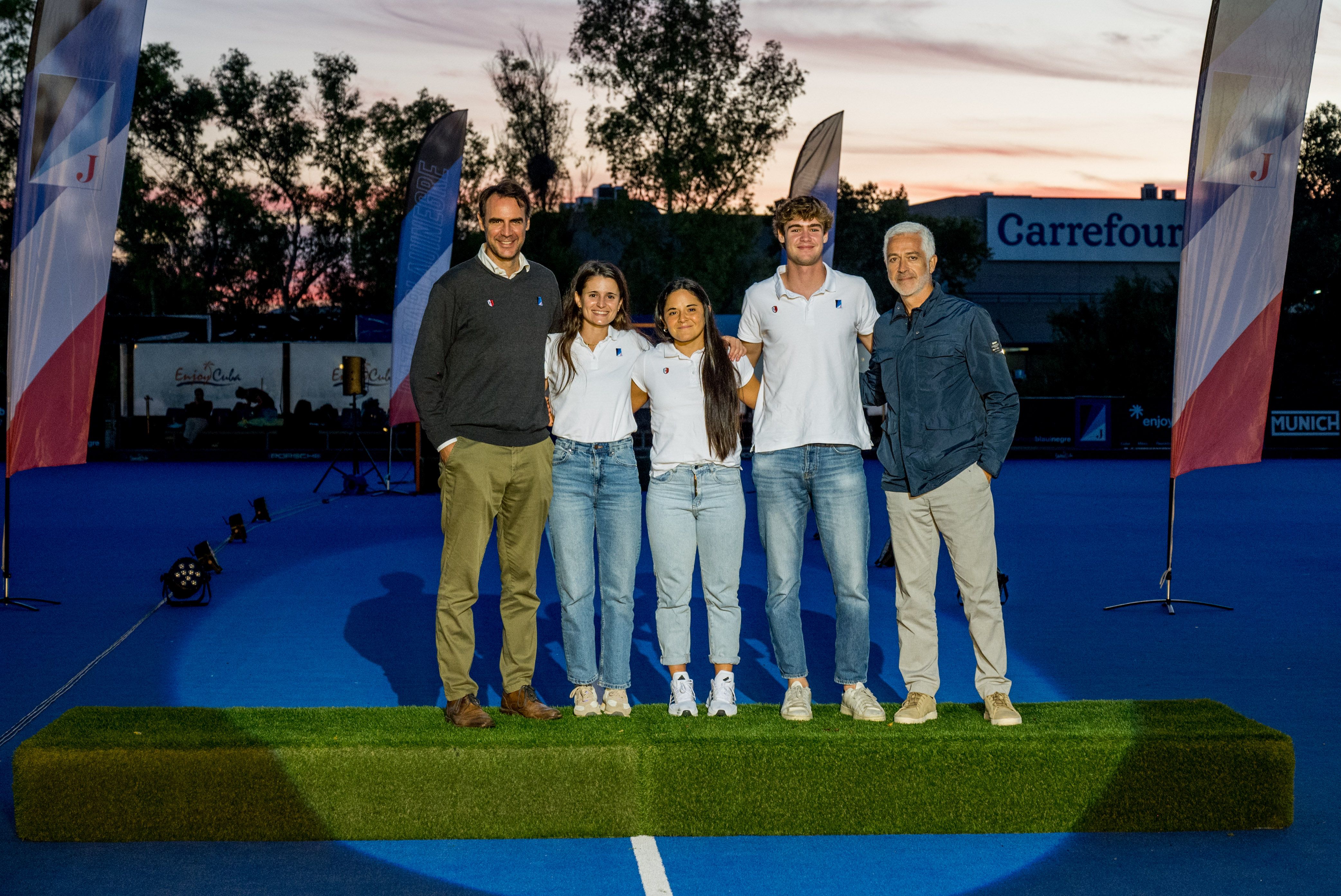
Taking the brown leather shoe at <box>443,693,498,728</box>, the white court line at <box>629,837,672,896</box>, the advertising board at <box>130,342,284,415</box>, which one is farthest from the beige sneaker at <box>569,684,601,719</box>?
the advertising board at <box>130,342,284,415</box>

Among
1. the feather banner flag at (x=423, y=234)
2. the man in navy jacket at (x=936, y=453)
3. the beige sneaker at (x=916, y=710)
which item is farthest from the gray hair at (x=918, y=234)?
the feather banner flag at (x=423, y=234)

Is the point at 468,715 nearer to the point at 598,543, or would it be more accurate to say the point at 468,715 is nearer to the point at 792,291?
the point at 598,543

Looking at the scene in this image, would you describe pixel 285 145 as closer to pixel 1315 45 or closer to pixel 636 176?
pixel 636 176

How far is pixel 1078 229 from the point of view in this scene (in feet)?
159

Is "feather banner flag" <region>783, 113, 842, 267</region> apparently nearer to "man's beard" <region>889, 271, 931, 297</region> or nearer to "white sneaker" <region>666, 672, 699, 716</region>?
"man's beard" <region>889, 271, 931, 297</region>

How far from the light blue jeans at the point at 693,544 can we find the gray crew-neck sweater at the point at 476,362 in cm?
55

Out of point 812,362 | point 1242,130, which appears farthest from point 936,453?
point 1242,130

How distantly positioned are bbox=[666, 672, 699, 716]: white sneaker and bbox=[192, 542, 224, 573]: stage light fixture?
520 cm

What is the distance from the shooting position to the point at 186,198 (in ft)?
132

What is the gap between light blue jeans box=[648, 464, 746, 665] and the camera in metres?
4.26

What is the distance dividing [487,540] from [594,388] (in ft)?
2.14

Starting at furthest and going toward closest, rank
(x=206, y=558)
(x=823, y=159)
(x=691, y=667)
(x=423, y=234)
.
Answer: (x=423, y=234) < (x=823, y=159) < (x=206, y=558) < (x=691, y=667)

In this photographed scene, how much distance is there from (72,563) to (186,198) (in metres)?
33.5

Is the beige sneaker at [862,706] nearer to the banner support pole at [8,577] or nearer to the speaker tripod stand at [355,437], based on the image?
the banner support pole at [8,577]
